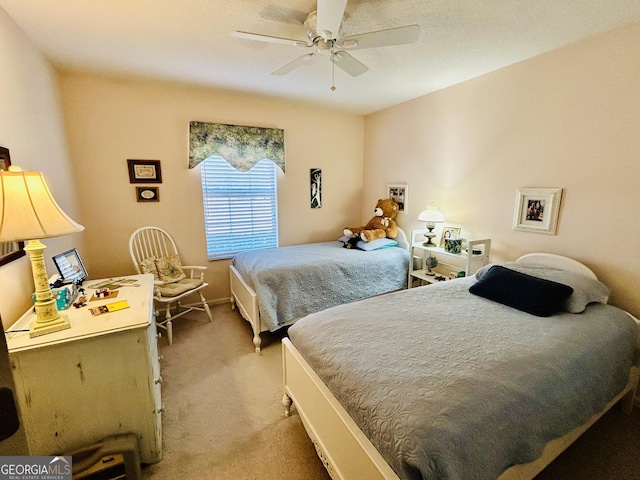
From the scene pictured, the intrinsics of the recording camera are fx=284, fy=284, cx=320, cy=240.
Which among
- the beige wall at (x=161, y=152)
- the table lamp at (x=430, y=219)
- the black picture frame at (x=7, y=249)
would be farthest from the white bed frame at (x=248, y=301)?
the black picture frame at (x=7, y=249)

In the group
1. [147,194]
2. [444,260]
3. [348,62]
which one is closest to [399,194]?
[444,260]

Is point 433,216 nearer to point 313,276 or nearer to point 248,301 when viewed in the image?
point 313,276

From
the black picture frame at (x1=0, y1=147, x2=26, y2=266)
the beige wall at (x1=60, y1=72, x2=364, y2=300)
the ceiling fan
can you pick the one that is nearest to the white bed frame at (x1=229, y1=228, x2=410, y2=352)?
the beige wall at (x1=60, y1=72, x2=364, y2=300)

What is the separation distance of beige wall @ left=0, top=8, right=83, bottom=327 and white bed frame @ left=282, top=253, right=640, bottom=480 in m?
1.55

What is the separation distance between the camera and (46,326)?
1.35 meters

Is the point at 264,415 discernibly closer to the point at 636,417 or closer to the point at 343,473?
the point at 343,473

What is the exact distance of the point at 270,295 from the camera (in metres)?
2.55

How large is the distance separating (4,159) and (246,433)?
6.70ft

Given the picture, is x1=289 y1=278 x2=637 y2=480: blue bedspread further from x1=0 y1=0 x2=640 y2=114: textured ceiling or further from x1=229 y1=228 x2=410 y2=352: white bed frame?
x1=0 y1=0 x2=640 y2=114: textured ceiling

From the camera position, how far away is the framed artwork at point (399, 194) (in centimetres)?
359

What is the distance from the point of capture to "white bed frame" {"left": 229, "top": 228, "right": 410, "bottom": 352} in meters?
2.55

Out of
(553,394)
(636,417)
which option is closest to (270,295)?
(553,394)

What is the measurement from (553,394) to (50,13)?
331 centimetres

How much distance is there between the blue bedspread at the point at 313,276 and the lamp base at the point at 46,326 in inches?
52.3
